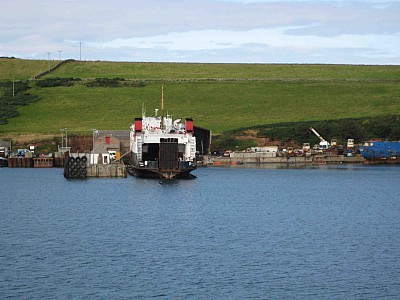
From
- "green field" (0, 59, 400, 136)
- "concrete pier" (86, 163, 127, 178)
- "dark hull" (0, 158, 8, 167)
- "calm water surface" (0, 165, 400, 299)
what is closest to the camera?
"calm water surface" (0, 165, 400, 299)

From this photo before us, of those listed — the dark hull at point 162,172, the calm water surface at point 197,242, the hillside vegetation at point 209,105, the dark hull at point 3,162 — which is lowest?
the calm water surface at point 197,242

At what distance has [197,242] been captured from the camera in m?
60.2

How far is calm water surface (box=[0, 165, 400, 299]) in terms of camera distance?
1858 inches

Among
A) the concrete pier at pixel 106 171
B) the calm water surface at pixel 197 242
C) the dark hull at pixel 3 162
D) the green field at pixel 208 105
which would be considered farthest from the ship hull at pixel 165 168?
the green field at pixel 208 105

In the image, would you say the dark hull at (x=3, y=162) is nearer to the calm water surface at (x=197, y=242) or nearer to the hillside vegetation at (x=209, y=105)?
the hillside vegetation at (x=209, y=105)

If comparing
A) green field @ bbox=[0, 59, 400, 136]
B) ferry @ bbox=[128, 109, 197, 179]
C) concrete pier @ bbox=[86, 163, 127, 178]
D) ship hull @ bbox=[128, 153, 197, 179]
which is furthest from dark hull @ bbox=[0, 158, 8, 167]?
ship hull @ bbox=[128, 153, 197, 179]

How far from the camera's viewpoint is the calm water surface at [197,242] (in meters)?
47.2

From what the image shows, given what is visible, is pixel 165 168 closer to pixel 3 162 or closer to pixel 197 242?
pixel 3 162

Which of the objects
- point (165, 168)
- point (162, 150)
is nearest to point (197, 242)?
point (165, 168)

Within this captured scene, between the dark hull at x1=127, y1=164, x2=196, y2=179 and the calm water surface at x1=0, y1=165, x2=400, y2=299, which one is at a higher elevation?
the dark hull at x1=127, y1=164, x2=196, y2=179

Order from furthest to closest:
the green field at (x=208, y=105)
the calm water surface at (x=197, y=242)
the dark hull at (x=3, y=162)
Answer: the green field at (x=208, y=105) → the dark hull at (x=3, y=162) → the calm water surface at (x=197, y=242)

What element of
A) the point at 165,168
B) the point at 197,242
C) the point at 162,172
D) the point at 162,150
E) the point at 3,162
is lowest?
the point at 197,242

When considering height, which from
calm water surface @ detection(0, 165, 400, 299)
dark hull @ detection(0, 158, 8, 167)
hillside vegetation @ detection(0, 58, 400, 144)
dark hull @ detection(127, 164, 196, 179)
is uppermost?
hillside vegetation @ detection(0, 58, 400, 144)

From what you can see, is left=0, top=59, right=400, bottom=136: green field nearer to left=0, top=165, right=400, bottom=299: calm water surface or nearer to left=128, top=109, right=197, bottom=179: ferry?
left=128, top=109, right=197, bottom=179: ferry
